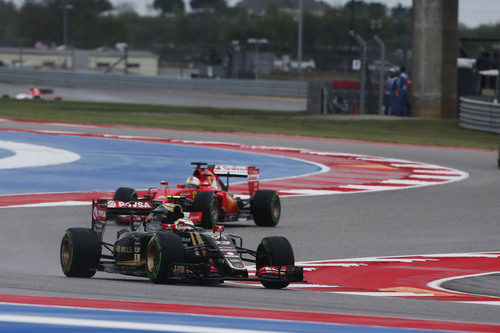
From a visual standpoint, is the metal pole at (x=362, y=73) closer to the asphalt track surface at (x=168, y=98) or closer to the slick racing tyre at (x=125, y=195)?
the asphalt track surface at (x=168, y=98)

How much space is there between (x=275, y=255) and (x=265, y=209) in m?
5.39

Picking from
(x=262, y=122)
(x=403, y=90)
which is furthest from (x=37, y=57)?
(x=262, y=122)

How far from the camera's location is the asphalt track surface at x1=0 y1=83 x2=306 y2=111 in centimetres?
5256

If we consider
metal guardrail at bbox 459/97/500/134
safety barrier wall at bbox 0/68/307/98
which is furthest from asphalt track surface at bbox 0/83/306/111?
metal guardrail at bbox 459/97/500/134

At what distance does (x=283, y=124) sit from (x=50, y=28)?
9700cm

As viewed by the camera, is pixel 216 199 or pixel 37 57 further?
pixel 37 57

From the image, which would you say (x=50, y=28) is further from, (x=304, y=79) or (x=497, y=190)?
(x=497, y=190)

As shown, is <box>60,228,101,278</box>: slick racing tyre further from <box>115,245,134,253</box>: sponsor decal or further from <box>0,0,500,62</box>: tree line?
<box>0,0,500,62</box>: tree line

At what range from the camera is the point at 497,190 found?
21.0 meters

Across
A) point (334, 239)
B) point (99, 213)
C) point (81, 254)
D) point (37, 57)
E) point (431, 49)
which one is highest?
point (431, 49)

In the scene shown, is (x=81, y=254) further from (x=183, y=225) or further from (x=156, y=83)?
(x=156, y=83)

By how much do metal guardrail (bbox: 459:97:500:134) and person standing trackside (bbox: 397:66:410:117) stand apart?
3.65m

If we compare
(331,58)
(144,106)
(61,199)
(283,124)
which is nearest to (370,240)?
(61,199)

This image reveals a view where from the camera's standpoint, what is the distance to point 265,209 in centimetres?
1552
